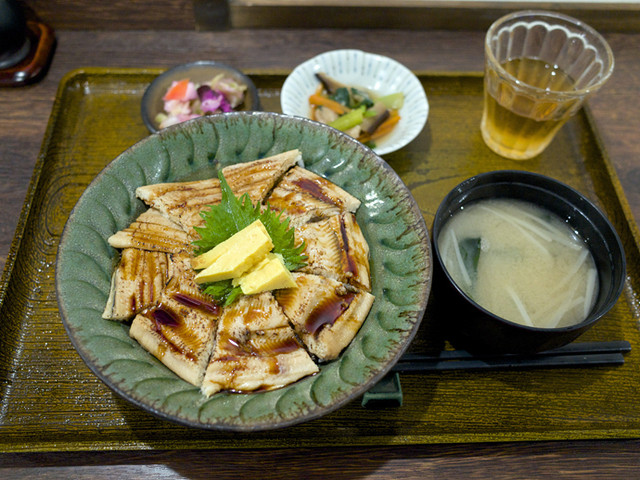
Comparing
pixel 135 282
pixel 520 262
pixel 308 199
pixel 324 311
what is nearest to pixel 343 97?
pixel 308 199

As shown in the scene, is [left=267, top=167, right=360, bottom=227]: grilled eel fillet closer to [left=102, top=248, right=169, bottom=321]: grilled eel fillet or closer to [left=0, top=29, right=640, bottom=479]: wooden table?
[left=102, top=248, right=169, bottom=321]: grilled eel fillet

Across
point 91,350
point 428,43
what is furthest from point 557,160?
point 91,350

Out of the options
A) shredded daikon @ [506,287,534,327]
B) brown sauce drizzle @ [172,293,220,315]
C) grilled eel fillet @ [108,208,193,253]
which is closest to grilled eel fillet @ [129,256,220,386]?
brown sauce drizzle @ [172,293,220,315]

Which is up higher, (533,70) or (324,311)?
(533,70)

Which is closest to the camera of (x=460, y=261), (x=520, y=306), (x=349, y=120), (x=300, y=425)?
(x=300, y=425)

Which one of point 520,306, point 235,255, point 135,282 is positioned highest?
point 235,255

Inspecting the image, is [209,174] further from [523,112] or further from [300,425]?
[523,112]
